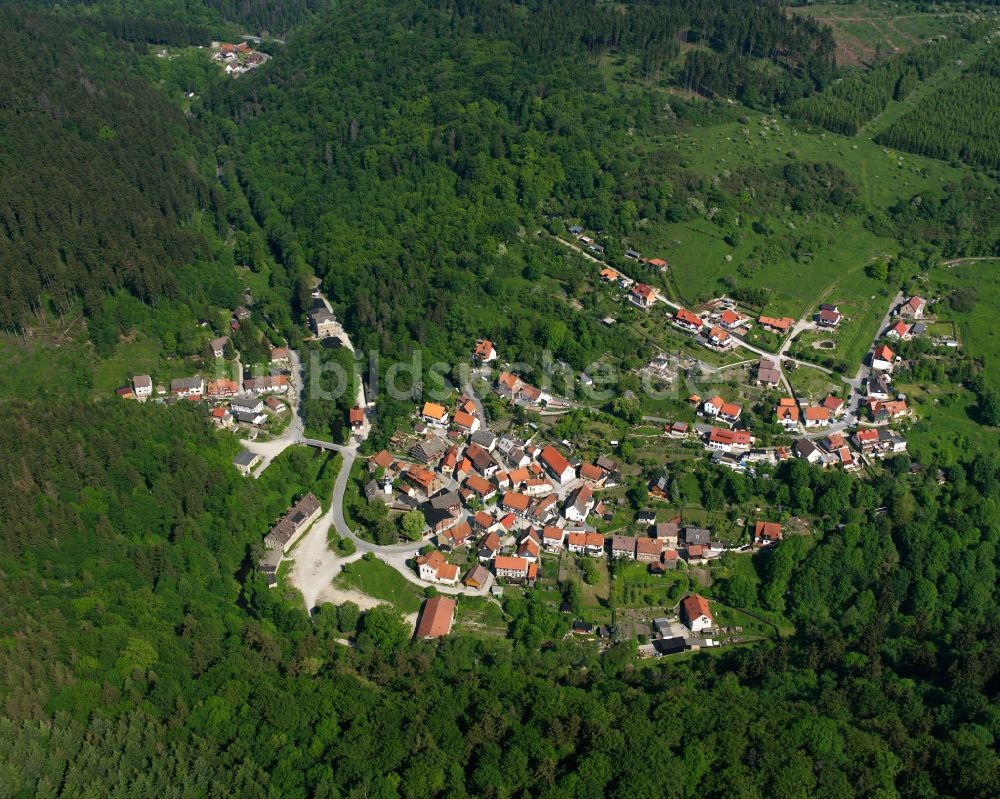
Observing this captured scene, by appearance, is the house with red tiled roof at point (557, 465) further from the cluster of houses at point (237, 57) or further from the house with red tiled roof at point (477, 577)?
the cluster of houses at point (237, 57)

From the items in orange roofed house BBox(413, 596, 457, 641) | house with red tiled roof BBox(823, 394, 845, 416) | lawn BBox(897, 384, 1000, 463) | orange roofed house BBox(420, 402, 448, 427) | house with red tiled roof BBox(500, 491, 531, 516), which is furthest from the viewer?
orange roofed house BBox(420, 402, 448, 427)

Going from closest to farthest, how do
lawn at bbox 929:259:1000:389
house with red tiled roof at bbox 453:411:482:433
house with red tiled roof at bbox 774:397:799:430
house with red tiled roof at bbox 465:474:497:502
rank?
house with red tiled roof at bbox 465:474:497:502 < house with red tiled roof at bbox 774:397:799:430 < house with red tiled roof at bbox 453:411:482:433 < lawn at bbox 929:259:1000:389

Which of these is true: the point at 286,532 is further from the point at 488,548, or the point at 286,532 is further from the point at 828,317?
the point at 828,317

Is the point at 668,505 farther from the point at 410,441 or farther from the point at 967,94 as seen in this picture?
the point at 967,94

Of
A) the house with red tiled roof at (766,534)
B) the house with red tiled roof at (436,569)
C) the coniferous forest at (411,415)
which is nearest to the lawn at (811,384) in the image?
the coniferous forest at (411,415)

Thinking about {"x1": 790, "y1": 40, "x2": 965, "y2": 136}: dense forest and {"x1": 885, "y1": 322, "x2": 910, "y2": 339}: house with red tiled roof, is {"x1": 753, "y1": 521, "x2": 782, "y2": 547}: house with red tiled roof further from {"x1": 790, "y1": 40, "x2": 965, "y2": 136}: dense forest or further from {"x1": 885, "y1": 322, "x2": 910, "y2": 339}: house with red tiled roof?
{"x1": 790, "y1": 40, "x2": 965, "y2": 136}: dense forest

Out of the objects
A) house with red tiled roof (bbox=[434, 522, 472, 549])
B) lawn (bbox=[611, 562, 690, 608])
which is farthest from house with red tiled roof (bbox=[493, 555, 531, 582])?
lawn (bbox=[611, 562, 690, 608])
